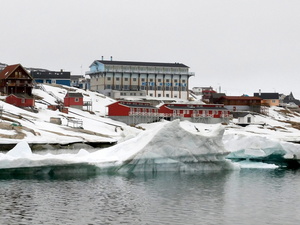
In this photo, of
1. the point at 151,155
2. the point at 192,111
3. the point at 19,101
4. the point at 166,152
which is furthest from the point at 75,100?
the point at 151,155

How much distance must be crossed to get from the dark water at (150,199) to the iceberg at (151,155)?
1.20 meters

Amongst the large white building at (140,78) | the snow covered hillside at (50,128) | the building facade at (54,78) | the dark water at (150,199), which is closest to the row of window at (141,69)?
the large white building at (140,78)

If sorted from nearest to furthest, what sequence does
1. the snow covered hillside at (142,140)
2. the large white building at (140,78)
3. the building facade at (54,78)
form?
the snow covered hillside at (142,140)
the large white building at (140,78)
the building facade at (54,78)

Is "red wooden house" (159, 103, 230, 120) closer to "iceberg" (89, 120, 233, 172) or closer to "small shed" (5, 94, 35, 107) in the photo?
"small shed" (5, 94, 35, 107)

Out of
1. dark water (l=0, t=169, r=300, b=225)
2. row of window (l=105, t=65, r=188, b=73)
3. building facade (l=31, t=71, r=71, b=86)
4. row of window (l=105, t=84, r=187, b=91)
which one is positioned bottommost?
dark water (l=0, t=169, r=300, b=225)

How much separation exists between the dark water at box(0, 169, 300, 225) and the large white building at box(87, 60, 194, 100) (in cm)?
11032

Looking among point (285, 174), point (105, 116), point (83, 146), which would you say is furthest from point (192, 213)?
point (105, 116)

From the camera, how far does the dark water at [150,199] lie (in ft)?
122

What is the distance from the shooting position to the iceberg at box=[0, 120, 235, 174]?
177 feet

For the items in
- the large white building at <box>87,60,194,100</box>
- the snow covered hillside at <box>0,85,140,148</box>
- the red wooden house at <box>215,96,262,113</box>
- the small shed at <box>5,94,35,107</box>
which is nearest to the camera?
the snow covered hillside at <box>0,85,140,148</box>

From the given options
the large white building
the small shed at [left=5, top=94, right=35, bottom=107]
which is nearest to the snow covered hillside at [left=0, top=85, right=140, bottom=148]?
the small shed at [left=5, top=94, right=35, bottom=107]

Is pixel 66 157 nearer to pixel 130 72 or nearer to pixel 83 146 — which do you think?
pixel 83 146

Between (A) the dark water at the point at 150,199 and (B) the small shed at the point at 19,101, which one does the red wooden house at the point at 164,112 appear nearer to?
(B) the small shed at the point at 19,101

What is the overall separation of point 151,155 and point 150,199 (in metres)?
13.0
